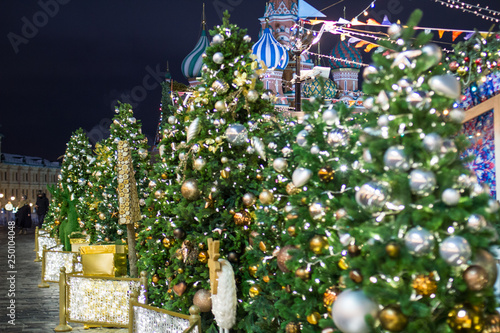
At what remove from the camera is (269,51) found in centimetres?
2112

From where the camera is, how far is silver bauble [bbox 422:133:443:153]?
300cm

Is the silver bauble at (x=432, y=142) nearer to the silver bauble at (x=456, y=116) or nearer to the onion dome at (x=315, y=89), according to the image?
the silver bauble at (x=456, y=116)

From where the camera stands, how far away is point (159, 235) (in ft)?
23.6

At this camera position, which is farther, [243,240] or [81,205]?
[81,205]

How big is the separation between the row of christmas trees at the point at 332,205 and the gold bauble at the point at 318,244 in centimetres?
2

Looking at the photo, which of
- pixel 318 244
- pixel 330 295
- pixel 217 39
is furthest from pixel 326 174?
pixel 217 39

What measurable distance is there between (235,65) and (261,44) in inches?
585

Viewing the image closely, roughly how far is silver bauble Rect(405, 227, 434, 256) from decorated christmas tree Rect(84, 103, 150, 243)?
825 centimetres

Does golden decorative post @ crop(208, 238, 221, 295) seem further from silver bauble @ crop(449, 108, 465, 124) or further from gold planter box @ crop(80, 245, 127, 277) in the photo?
gold planter box @ crop(80, 245, 127, 277)

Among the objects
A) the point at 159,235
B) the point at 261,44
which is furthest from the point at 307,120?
the point at 261,44

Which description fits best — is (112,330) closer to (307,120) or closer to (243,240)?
(243,240)

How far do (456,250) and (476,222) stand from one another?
21cm

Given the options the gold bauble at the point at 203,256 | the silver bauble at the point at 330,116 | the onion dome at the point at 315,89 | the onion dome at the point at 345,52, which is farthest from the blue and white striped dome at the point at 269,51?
the silver bauble at the point at 330,116

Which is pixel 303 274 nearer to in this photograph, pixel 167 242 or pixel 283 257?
pixel 283 257
